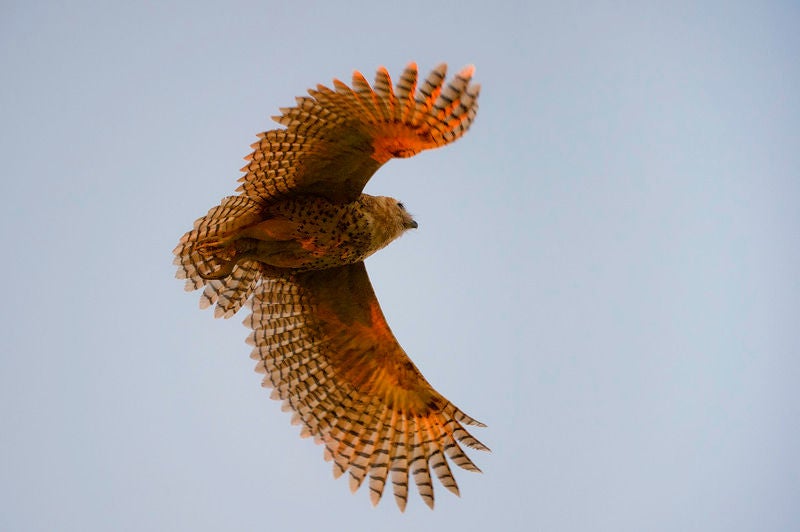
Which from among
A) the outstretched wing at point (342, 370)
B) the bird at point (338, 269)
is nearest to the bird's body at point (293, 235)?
the bird at point (338, 269)

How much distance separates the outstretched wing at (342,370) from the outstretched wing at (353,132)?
3.63ft

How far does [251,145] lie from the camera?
6.19m

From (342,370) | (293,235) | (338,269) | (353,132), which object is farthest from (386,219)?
(342,370)

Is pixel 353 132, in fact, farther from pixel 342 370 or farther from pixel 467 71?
pixel 342 370

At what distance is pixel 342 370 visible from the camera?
7531mm

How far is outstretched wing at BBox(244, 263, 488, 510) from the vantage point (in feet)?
23.6

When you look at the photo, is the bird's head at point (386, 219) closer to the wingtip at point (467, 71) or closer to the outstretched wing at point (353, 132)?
the outstretched wing at point (353, 132)

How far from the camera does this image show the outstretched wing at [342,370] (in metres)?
7.20

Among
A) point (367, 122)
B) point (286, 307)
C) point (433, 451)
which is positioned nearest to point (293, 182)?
point (367, 122)

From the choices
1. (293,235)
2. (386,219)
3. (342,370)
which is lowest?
(342,370)

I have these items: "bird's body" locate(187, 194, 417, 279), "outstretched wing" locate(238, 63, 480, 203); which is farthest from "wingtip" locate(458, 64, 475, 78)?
"bird's body" locate(187, 194, 417, 279)

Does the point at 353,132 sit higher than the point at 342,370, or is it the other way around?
the point at 353,132

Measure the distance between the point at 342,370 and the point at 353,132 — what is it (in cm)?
249

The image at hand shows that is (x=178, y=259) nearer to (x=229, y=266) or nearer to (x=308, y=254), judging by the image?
(x=229, y=266)
